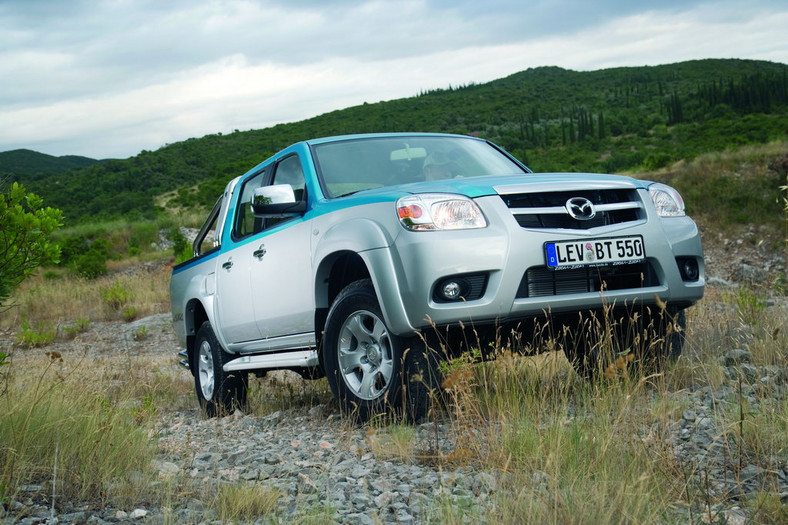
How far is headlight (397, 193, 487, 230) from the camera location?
3981 millimetres

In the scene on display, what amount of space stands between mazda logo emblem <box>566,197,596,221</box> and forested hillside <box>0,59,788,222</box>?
3015 cm

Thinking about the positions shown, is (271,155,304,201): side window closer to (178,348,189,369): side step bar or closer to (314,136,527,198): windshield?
(314,136,527,198): windshield

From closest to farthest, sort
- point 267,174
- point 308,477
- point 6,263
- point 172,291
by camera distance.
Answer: point 308,477 → point 6,263 → point 267,174 → point 172,291

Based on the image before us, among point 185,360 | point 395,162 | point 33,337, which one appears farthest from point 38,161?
point 395,162

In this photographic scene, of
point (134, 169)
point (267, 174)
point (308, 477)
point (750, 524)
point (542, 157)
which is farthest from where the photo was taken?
point (134, 169)

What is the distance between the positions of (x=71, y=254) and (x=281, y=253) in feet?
87.1

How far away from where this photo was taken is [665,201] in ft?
15.1

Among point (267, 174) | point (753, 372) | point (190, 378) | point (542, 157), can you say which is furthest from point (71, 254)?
point (542, 157)

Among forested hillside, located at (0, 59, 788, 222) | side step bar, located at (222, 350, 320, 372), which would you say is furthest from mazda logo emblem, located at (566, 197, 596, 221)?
forested hillside, located at (0, 59, 788, 222)

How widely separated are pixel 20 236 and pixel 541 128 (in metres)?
61.1

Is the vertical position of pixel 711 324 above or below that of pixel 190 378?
above

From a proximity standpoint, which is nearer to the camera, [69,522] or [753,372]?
[69,522]

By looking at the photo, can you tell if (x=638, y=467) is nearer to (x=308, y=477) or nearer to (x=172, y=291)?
(x=308, y=477)

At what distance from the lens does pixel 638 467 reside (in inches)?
110
